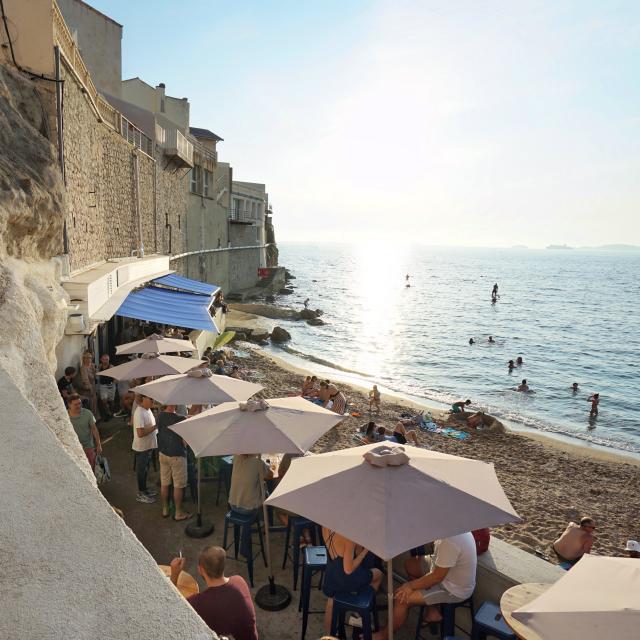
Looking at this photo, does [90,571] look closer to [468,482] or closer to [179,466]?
[468,482]

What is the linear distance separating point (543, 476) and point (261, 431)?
1120 cm

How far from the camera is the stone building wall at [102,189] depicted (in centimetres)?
1007

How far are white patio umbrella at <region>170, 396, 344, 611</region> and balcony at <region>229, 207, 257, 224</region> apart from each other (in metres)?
37.9

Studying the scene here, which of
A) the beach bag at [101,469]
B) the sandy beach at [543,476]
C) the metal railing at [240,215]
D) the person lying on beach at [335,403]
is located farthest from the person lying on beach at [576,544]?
the metal railing at [240,215]

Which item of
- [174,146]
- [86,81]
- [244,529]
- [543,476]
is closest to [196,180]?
[174,146]

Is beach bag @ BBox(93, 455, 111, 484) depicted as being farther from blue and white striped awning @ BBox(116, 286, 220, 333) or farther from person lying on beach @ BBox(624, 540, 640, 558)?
person lying on beach @ BBox(624, 540, 640, 558)

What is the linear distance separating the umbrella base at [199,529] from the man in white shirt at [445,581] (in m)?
2.43

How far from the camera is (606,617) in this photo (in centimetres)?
243

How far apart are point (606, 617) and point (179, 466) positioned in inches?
193

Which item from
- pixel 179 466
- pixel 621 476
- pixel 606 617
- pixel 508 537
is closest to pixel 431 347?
pixel 621 476

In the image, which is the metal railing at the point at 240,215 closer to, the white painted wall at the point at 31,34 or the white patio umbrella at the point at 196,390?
the white painted wall at the point at 31,34

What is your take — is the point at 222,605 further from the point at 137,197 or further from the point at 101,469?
the point at 137,197

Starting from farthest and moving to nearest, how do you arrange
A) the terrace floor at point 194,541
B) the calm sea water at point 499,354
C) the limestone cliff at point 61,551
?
1. the calm sea water at point 499,354
2. the terrace floor at point 194,541
3. the limestone cliff at point 61,551

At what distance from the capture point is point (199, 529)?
580 centimetres
